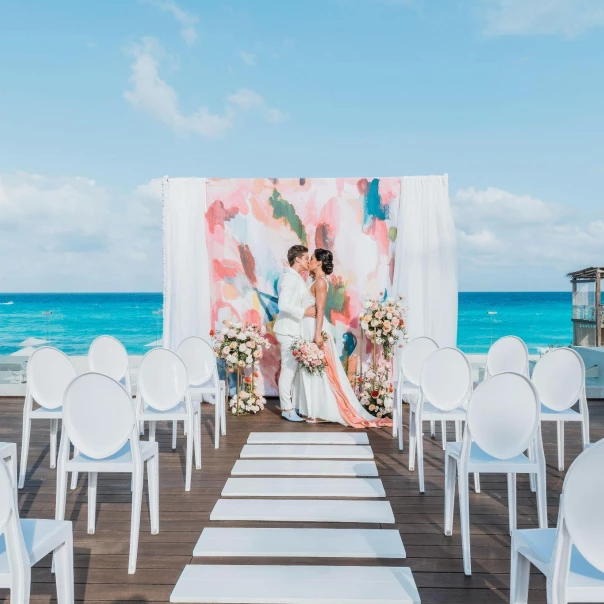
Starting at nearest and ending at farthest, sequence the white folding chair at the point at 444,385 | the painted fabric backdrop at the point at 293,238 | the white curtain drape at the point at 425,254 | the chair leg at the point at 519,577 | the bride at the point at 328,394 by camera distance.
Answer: the chair leg at the point at 519,577 → the white folding chair at the point at 444,385 → the bride at the point at 328,394 → the white curtain drape at the point at 425,254 → the painted fabric backdrop at the point at 293,238

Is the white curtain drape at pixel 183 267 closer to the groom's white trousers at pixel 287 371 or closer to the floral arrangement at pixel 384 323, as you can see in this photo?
the groom's white trousers at pixel 287 371

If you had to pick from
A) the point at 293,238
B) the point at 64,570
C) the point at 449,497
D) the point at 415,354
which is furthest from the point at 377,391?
the point at 64,570

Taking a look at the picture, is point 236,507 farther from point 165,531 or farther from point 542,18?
point 542,18

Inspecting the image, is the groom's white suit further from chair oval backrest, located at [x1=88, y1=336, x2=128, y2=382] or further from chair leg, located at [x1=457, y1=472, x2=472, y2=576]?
chair leg, located at [x1=457, y1=472, x2=472, y2=576]

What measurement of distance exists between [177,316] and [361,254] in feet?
7.72

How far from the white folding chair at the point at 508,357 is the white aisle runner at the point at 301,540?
1363 millimetres

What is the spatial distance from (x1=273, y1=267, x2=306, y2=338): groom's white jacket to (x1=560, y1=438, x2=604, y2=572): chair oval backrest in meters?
4.47

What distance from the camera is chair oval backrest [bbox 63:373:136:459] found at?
2689 mm

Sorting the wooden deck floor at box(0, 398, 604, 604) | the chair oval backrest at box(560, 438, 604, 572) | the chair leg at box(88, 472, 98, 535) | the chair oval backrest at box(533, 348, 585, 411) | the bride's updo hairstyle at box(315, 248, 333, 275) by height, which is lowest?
the wooden deck floor at box(0, 398, 604, 604)

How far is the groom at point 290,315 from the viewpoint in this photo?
5.97 metres

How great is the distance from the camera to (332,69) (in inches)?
441

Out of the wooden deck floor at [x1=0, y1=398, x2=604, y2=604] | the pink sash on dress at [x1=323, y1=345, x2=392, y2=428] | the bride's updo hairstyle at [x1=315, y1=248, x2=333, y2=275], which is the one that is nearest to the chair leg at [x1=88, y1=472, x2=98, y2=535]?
the wooden deck floor at [x1=0, y1=398, x2=604, y2=604]

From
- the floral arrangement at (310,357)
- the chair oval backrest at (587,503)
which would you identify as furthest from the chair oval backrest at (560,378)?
the chair oval backrest at (587,503)

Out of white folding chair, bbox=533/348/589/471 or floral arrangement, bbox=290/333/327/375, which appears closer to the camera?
white folding chair, bbox=533/348/589/471
